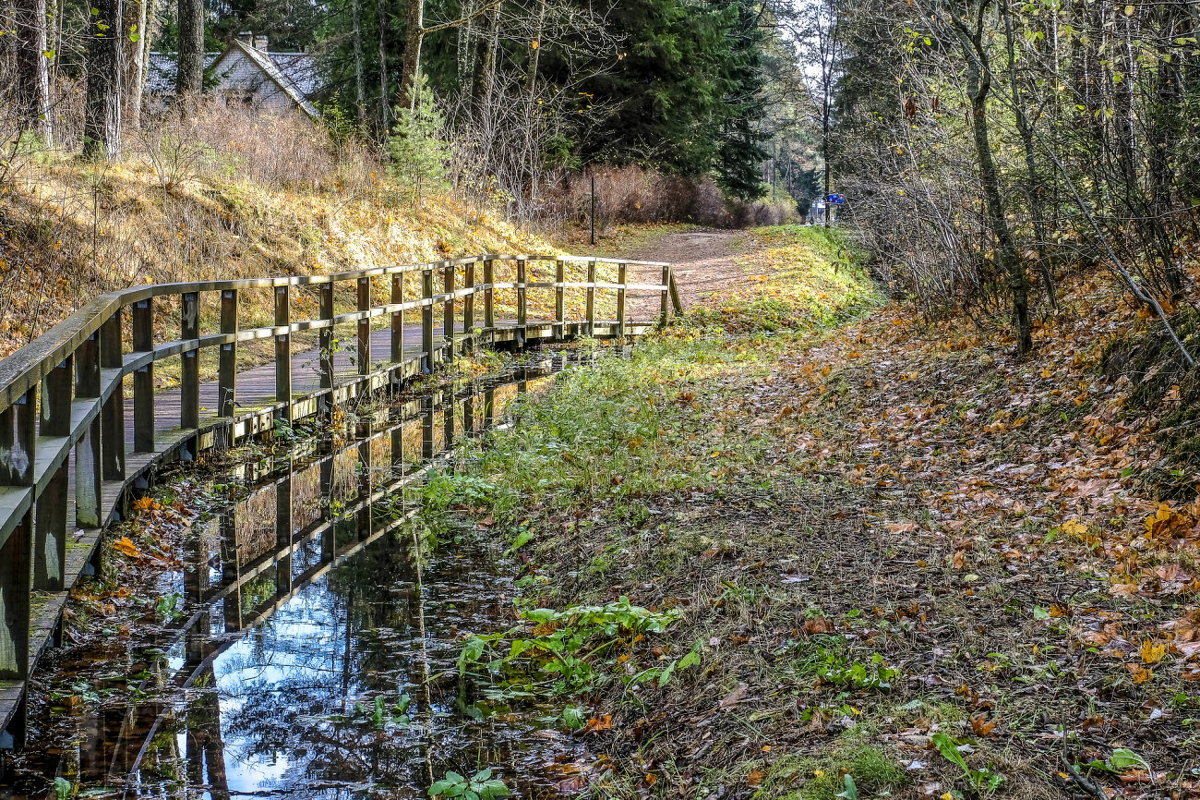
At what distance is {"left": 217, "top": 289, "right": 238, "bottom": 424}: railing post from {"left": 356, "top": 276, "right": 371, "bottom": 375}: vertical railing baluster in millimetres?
2320

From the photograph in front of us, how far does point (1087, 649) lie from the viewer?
4.29 metres

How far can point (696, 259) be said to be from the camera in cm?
3091

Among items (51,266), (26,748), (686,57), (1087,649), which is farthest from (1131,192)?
(686,57)

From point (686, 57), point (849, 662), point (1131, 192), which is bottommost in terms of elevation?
point (849, 662)

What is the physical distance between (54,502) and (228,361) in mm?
4324

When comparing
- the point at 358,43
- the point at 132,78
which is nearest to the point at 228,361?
the point at 132,78

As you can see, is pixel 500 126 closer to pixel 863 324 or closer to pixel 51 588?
pixel 863 324

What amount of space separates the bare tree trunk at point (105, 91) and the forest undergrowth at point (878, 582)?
345 inches

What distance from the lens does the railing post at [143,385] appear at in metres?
7.51

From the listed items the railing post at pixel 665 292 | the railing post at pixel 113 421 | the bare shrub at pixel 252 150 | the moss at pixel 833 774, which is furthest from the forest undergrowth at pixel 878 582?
the railing post at pixel 665 292

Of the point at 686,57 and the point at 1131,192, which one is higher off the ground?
the point at 686,57

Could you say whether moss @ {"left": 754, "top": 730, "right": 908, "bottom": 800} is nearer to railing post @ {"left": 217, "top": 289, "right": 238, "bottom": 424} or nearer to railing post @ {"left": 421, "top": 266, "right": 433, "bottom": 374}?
railing post @ {"left": 217, "top": 289, "right": 238, "bottom": 424}

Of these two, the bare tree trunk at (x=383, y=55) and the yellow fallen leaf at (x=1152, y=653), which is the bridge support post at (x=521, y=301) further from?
the bare tree trunk at (x=383, y=55)

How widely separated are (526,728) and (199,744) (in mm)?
1304
